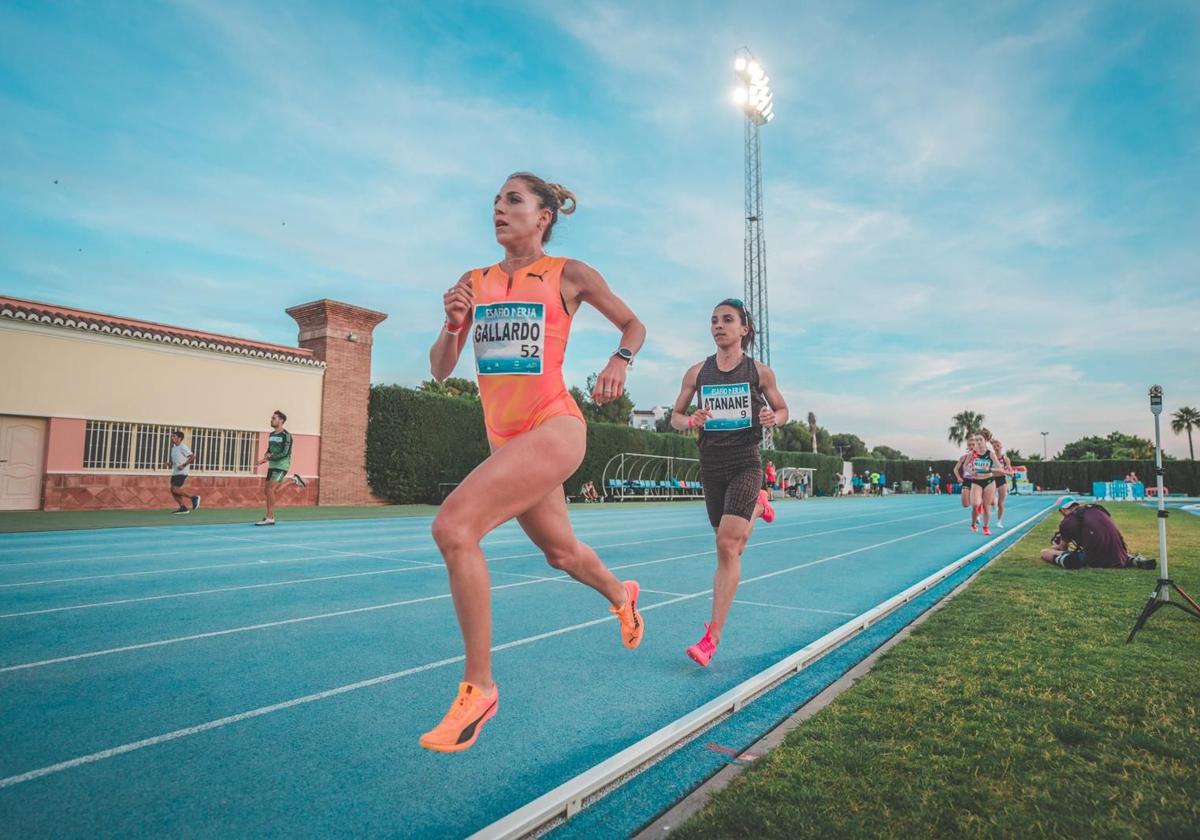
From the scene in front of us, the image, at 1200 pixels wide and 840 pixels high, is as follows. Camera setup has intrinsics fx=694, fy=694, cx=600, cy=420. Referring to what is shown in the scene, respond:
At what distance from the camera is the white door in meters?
16.4

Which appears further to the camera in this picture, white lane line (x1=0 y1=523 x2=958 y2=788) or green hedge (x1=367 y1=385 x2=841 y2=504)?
green hedge (x1=367 y1=385 x2=841 y2=504)

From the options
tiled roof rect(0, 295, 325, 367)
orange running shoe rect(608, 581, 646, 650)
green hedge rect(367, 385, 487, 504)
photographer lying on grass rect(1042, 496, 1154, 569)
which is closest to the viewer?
orange running shoe rect(608, 581, 646, 650)

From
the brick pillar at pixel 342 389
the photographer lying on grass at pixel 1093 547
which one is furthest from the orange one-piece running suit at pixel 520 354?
the brick pillar at pixel 342 389

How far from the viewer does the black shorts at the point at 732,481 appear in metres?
4.26

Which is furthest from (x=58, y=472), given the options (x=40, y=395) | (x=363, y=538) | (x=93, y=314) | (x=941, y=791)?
(x=941, y=791)

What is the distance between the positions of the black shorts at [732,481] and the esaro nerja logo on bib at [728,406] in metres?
0.15

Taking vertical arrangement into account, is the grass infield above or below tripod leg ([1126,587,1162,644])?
below

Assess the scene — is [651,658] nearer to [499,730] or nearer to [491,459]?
[499,730]

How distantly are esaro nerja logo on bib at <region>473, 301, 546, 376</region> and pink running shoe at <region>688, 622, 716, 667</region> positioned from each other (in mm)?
1952

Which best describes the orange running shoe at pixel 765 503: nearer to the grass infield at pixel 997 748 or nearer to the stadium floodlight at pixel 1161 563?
the grass infield at pixel 997 748

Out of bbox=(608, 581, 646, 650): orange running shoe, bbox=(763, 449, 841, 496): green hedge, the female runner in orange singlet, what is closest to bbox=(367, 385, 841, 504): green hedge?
bbox=(608, 581, 646, 650): orange running shoe

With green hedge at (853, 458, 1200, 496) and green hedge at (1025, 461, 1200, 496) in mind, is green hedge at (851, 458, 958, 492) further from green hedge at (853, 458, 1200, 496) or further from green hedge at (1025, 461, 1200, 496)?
green hedge at (1025, 461, 1200, 496)

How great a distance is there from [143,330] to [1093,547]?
69.8ft

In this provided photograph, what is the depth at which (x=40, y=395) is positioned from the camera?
1689cm
